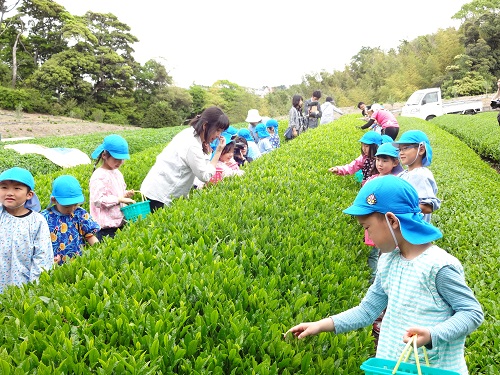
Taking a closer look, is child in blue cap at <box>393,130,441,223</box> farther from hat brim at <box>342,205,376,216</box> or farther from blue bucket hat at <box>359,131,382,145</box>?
hat brim at <box>342,205,376,216</box>

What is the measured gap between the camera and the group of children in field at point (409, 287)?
1.77m

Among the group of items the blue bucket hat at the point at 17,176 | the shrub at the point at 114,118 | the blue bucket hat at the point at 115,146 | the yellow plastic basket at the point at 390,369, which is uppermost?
the shrub at the point at 114,118

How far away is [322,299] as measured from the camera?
292 cm

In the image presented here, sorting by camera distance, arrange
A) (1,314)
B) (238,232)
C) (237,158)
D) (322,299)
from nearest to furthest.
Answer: (1,314), (322,299), (238,232), (237,158)

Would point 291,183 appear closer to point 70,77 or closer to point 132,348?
point 132,348

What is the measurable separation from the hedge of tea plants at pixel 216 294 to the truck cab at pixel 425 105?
2118 centimetres

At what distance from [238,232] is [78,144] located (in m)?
12.5

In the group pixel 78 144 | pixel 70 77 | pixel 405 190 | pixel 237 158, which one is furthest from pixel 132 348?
pixel 70 77

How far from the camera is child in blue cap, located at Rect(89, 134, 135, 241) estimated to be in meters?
4.45

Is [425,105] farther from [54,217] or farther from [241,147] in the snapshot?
[54,217]

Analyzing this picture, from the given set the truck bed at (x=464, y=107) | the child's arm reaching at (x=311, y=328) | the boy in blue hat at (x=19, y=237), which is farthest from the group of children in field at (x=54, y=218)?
the truck bed at (x=464, y=107)

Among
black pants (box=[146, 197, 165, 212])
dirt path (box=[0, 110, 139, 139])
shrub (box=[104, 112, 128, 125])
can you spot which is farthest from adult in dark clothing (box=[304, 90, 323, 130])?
shrub (box=[104, 112, 128, 125])

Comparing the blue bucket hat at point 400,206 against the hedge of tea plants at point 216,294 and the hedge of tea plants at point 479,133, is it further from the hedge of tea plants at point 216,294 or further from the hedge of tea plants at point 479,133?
the hedge of tea plants at point 479,133

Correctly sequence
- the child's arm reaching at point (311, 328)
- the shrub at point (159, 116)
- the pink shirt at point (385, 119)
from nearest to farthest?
the child's arm reaching at point (311, 328)
the pink shirt at point (385, 119)
the shrub at point (159, 116)
